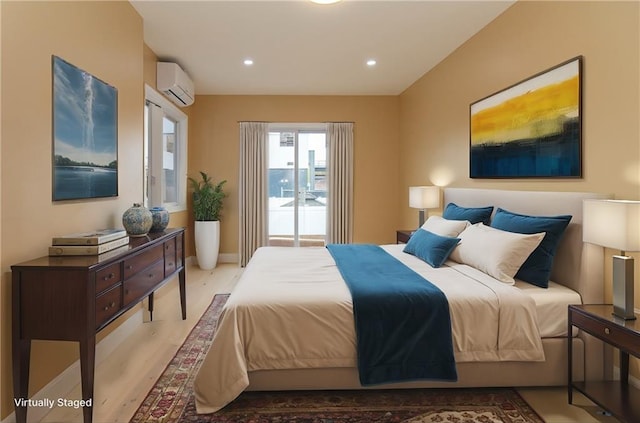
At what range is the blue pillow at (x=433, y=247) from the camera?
10.1 feet

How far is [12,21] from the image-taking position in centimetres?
192

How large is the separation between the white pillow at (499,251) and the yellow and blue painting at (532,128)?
1.87 ft

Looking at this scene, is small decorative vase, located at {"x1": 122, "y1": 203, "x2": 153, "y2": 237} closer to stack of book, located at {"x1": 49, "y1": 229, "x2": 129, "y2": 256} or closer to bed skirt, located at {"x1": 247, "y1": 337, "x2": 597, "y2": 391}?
stack of book, located at {"x1": 49, "y1": 229, "x2": 129, "y2": 256}

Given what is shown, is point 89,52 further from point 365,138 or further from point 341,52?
point 365,138

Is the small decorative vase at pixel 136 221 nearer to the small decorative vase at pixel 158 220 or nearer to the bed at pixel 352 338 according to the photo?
the small decorative vase at pixel 158 220

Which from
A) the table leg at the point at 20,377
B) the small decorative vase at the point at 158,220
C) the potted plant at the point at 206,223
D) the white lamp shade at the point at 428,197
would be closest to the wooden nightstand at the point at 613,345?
the white lamp shade at the point at 428,197

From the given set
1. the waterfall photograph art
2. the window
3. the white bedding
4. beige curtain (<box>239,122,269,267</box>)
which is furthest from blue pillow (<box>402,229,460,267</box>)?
beige curtain (<box>239,122,269,267</box>)

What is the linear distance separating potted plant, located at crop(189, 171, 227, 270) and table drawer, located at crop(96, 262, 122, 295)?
11.6 ft

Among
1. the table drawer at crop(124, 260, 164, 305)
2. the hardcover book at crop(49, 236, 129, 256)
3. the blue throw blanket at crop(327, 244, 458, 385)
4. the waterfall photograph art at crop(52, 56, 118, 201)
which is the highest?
the waterfall photograph art at crop(52, 56, 118, 201)

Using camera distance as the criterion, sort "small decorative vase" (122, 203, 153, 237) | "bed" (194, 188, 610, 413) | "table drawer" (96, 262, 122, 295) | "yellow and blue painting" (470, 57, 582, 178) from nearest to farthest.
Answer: "table drawer" (96, 262, 122, 295), "bed" (194, 188, 610, 413), "yellow and blue painting" (470, 57, 582, 178), "small decorative vase" (122, 203, 153, 237)

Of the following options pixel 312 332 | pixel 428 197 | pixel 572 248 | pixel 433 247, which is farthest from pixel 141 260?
pixel 428 197

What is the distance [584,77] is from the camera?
8.32 feet

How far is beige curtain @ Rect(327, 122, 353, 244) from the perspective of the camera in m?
6.33

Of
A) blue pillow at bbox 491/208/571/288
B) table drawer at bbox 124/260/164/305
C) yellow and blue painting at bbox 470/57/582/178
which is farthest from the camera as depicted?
yellow and blue painting at bbox 470/57/582/178
